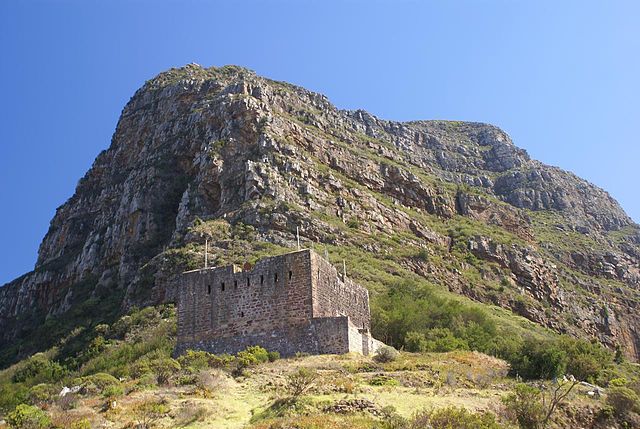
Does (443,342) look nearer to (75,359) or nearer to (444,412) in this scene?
(444,412)

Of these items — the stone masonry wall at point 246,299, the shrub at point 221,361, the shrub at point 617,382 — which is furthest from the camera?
the stone masonry wall at point 246,299

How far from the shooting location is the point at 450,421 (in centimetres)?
2212

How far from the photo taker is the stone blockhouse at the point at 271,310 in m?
35.2

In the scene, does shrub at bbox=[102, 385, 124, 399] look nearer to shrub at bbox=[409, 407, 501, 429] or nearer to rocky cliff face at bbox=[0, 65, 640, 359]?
shrub at bbox=[409, 407, 501, 429]

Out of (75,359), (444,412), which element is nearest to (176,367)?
(444,412)

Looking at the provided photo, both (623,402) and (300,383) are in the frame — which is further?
(623,402)

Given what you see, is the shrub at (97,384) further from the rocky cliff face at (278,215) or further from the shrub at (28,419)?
the rocky cliff face at (278,215)

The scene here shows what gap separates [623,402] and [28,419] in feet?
72.5

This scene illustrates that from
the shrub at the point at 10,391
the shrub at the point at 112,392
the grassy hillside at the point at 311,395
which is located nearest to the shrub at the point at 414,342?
the grassy hillside at the point at 311,395

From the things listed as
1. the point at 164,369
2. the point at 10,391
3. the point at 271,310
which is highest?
the point at 271,310

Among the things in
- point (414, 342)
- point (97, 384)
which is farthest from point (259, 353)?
point (414, 342)

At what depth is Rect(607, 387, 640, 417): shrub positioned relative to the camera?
27922 millimetres

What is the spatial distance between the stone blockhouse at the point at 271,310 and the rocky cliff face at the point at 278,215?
1144 inches

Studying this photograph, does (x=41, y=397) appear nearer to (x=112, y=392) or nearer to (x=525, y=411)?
(x=112, y=392)
